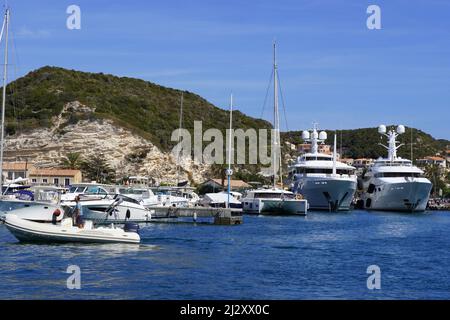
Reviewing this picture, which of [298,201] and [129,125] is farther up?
[129,125]

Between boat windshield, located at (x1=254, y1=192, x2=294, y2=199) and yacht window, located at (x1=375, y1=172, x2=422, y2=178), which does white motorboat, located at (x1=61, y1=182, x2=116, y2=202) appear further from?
yacht window, located at (x1=375, y1=172, x2=422, y2=178)

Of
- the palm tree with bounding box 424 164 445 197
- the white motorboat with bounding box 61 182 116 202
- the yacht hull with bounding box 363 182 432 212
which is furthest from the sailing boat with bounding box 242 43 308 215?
the palm tree with bounding box 424 164 445 197

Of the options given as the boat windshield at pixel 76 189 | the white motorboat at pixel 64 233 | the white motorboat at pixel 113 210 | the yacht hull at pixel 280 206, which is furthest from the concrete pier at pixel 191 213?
the white motorboat at pixel 64 233

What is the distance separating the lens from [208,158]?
11581cm

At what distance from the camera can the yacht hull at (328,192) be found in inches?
3376

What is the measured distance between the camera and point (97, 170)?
→ 95188 mm

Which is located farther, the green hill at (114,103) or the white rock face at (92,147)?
the green hill at (114,103)

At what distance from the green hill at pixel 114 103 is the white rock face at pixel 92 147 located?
2.10 m

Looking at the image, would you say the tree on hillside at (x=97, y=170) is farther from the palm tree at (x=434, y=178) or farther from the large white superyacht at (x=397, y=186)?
the palm tree at (x=434, y=178)

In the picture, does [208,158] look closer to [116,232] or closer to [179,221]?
[179,221]

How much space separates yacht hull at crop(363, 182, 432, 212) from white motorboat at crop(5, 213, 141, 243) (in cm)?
6300

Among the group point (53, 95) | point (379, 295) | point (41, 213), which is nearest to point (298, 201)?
point (41, 213)

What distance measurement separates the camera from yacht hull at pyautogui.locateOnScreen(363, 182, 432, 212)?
89.1m
